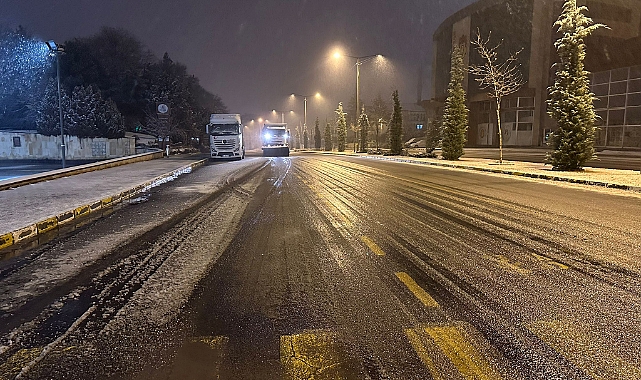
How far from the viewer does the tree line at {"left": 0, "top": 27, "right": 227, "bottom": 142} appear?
42.6 metres

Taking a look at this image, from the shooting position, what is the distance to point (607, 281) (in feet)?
16.8

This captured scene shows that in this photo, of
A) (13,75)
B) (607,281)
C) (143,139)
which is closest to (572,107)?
(607,281)

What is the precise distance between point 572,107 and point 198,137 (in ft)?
175

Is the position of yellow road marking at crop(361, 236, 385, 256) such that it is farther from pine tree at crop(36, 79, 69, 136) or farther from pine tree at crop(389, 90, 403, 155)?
pine tree at crop(36, 79, 69, 136)

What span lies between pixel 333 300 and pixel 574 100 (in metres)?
19.5

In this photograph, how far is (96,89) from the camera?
1908 inches

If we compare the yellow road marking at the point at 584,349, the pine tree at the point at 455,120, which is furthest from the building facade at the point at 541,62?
the yellow road marking at the point at 584,349

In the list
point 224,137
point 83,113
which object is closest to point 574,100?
point 224,137

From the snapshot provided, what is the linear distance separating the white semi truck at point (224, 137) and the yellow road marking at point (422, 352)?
111ft

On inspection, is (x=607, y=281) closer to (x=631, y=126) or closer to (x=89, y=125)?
(x=89, y=125)

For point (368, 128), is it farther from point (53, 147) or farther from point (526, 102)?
point (53, 147)

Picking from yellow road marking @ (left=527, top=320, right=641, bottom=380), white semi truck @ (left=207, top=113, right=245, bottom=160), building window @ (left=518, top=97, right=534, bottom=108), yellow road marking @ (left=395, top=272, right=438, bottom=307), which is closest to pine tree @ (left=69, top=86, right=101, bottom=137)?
white semi truck @ (left=207, top=113, right=245, bottom=160)

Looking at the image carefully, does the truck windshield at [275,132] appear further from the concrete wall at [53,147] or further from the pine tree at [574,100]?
the pine tree at [574,100]

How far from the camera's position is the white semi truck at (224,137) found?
3625cm
